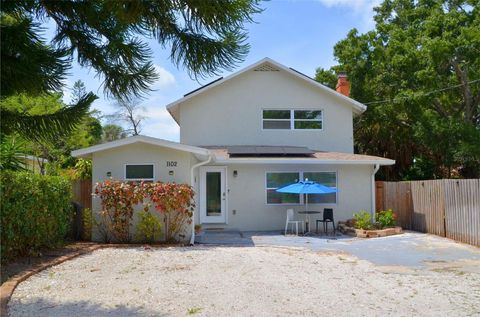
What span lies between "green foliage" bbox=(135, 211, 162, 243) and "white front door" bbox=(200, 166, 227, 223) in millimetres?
4416

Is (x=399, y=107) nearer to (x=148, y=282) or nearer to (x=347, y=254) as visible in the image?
(x=347, y=254)

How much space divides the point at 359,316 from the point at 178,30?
434 centimetres

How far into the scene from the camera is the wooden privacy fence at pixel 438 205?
13.2 meters

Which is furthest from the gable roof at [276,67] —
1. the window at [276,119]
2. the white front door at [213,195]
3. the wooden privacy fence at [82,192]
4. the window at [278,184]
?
the wooden privacy fence at [82,192]

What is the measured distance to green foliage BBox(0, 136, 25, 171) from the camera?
36.4 feet

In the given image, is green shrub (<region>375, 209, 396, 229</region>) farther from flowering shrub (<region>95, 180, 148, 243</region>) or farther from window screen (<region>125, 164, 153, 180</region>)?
flowering shrub (<region>95, 180, 148, 243</region>)

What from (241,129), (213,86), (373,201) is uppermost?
(213,86)

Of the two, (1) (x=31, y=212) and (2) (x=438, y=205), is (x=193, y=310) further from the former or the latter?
(2) (x=438, y=205)

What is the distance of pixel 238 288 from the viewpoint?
25.6ft

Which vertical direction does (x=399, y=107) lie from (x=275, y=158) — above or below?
above

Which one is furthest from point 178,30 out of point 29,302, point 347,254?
point 347,254

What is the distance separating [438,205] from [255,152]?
669 centimetres

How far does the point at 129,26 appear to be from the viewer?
178 inches

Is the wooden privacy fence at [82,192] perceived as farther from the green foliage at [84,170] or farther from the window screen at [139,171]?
the green foliage at [84,170]
